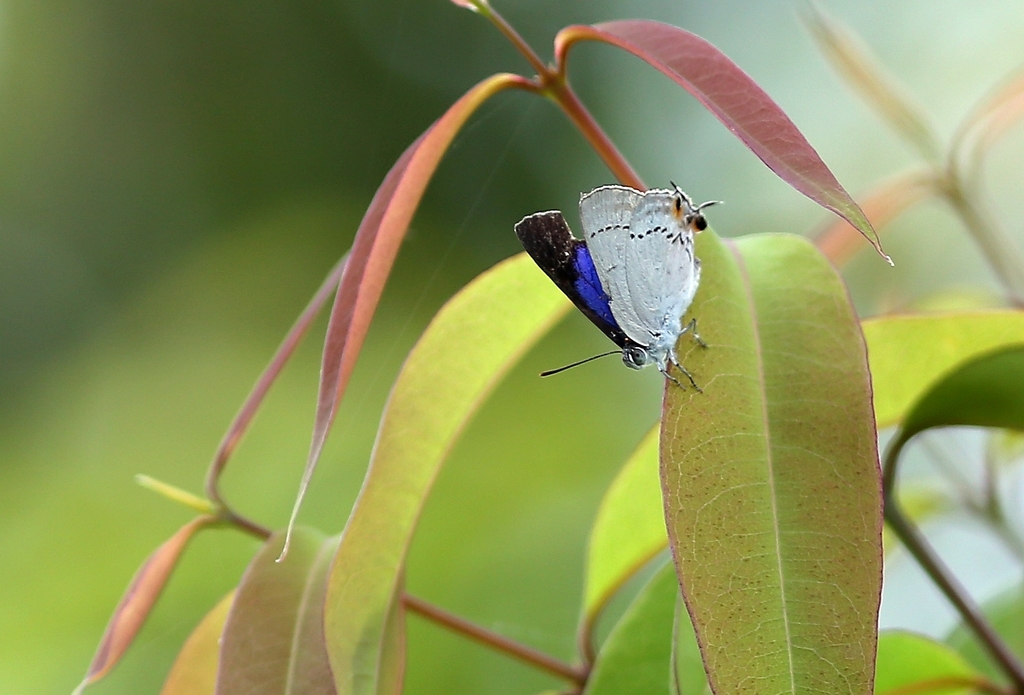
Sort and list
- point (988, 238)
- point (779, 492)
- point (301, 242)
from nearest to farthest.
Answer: point (779, 492), point (988, 238), point (301, 242)

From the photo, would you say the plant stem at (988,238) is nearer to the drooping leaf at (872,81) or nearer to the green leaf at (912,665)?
the drooping leaf at (872,81)

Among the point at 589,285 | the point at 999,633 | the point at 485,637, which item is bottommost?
the point at 999,633

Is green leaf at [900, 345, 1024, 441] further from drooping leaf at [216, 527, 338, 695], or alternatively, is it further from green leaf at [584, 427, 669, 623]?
drooping leaf at [216, 527, 338, 695]

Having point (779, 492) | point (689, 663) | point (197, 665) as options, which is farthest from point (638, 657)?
point (197, 665)

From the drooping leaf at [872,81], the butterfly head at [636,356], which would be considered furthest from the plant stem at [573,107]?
the drooping leaf at [872,81]

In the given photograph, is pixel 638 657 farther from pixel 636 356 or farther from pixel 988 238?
pixel 988 238
